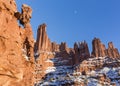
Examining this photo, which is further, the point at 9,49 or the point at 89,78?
the point at 89,78

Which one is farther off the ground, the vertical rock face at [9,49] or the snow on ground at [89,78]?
the vertical rock face at [9,49]

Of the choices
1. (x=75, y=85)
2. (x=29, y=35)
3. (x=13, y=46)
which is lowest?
(x=75, y=85)

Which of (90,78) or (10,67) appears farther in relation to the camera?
(90,78)

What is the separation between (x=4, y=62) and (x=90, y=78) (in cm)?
15484

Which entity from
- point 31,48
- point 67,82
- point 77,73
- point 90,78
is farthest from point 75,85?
point 31,48

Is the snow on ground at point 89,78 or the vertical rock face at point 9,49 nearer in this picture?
the vertical rock face at point 9,49

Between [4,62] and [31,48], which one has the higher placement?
[31,48]

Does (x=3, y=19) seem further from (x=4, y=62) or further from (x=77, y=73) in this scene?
(x=77, y=73)

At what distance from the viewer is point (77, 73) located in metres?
190

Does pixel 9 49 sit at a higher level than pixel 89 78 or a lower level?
higher

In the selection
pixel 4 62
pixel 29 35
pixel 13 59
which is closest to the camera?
pixel 4 62

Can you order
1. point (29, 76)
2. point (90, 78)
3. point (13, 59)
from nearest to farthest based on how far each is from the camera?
1. point (13, 59)
2. point (29, 76)
3. point (90, 78)

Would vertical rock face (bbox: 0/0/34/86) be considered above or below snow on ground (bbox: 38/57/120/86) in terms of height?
above

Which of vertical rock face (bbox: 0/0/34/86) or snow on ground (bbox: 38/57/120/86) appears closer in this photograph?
vertical rock face (bbox: 0/0/34/86)
